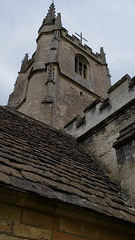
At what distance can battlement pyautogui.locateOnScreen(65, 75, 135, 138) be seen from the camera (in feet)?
16.9

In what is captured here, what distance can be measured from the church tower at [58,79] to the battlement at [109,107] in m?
6.02

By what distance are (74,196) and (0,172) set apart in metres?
0.93

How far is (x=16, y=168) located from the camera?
2703mm

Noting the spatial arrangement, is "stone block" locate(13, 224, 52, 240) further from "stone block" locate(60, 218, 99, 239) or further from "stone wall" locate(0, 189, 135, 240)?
"stone block" locate(60, 218, 99, 239)

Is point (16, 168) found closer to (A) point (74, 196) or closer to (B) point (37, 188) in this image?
(B) point (37, 188)

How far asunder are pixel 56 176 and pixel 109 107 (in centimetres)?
289

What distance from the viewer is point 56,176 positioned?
3115mm

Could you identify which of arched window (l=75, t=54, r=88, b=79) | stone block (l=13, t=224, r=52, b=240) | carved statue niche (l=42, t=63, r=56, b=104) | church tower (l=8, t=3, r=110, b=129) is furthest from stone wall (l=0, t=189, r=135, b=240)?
arched window (l=75, t=54, r=88, b=79)

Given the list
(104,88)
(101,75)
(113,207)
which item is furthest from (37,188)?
(101,75)

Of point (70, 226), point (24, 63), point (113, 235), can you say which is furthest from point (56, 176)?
point (24, 63)

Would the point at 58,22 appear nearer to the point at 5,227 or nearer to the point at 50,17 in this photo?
the point at 50,17

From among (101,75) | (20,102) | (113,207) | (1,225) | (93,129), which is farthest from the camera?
(101,75)

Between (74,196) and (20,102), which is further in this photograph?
(20,102)

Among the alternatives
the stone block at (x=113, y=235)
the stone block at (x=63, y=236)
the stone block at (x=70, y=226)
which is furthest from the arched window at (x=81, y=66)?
the stone block at (x=63, y=236)
